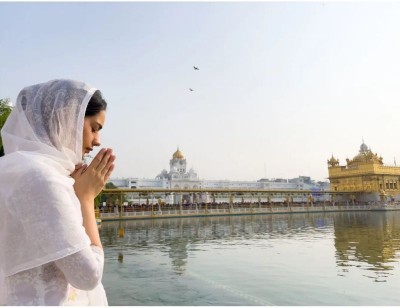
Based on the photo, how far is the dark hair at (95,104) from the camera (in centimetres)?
143

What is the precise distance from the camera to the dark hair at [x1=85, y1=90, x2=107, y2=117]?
1.43m

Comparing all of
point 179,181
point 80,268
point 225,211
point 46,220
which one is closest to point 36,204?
point 46,220

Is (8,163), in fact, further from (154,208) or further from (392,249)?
(154,208)

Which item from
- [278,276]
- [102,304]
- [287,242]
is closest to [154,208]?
[287,242]

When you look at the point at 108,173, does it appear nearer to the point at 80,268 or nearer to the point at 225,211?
the point at 80,268

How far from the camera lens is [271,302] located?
6.05 meters

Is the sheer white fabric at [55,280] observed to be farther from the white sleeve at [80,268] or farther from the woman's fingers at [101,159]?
the woman's fingers at [101,159]

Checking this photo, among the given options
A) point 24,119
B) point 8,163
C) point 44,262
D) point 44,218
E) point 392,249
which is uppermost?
point 24,119

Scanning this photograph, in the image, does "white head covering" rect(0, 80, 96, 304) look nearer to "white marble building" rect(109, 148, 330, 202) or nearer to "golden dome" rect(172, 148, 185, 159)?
"white marble building" rect(109, 148, 330, 202)

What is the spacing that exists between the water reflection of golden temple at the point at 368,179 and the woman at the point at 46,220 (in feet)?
172

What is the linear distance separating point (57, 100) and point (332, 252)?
11.8 m

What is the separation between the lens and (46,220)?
42.9 inches

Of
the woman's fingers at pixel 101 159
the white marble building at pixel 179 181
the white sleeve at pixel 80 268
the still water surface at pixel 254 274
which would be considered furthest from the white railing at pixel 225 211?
the white marble building at pixel 179 181

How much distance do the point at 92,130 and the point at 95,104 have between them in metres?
0.11
